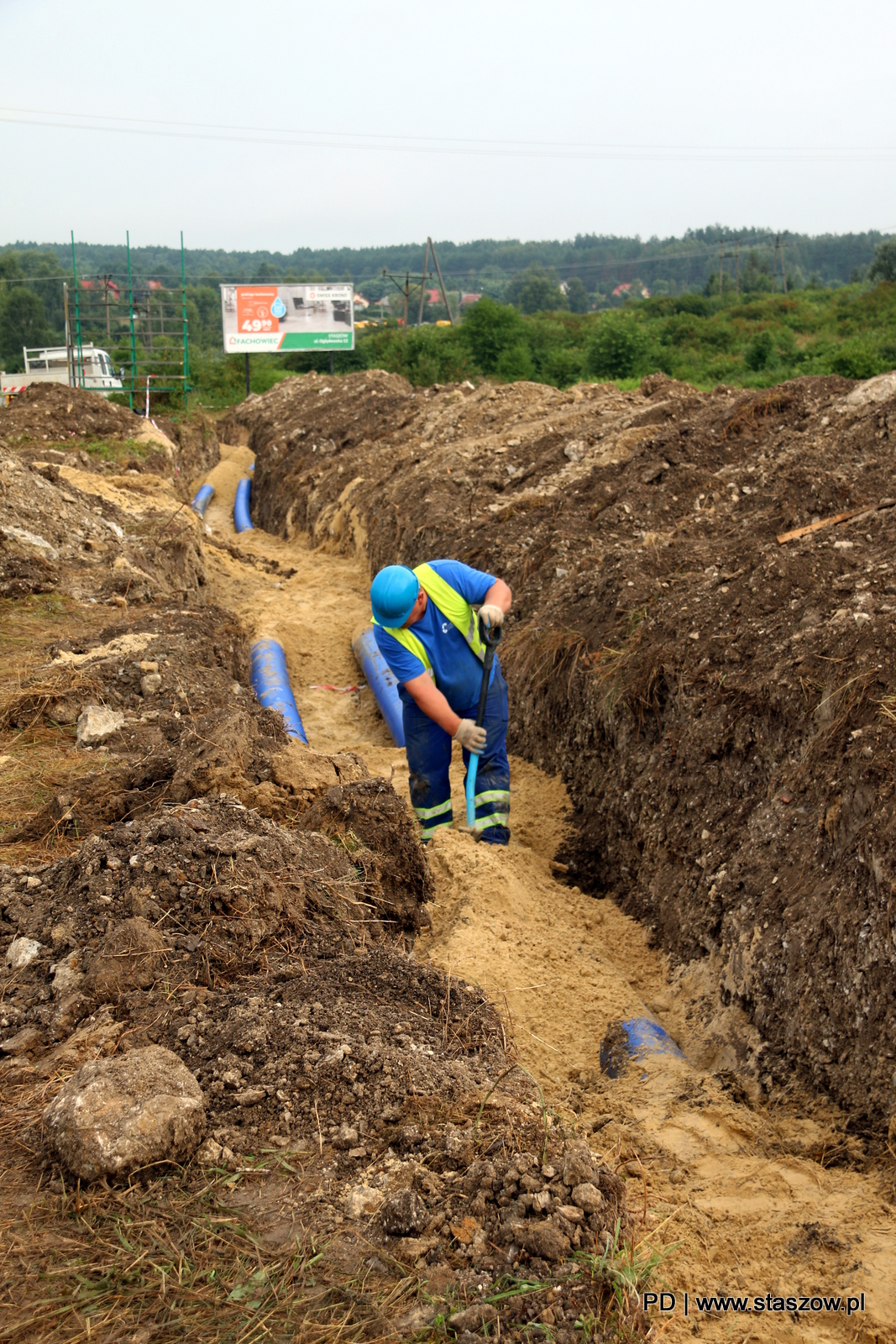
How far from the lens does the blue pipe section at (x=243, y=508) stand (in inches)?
637

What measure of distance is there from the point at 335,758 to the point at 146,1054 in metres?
2.34

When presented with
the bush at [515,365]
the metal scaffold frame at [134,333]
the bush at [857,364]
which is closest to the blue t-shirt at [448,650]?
the metal scaffold frame at [134,333]

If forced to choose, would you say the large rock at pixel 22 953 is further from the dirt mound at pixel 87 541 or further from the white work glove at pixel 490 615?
the dirt mound at pixel 87 541

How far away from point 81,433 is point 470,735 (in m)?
12.3

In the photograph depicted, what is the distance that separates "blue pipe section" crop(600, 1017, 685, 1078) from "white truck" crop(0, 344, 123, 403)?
17134 millimetres

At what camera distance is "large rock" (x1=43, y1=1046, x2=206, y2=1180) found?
6.65ft

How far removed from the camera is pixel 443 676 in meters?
4.80

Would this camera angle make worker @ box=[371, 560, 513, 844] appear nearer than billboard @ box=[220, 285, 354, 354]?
Yes

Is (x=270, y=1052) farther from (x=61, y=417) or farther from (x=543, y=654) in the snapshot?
(x=61, y=417)

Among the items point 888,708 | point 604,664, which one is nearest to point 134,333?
point 604,664

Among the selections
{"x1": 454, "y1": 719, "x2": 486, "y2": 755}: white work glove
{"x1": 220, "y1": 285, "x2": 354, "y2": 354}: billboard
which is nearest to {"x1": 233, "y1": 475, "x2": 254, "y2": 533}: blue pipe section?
{"x1": 220, "y1": 285, "x2": 354, "y2": 354}: billboard

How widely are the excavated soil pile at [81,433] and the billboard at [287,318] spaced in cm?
1250

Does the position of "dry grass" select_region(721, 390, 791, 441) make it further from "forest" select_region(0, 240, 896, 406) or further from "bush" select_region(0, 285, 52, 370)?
"bush" select_region(0, 285, 52, 370)

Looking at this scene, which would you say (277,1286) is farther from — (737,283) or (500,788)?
(737,283)
